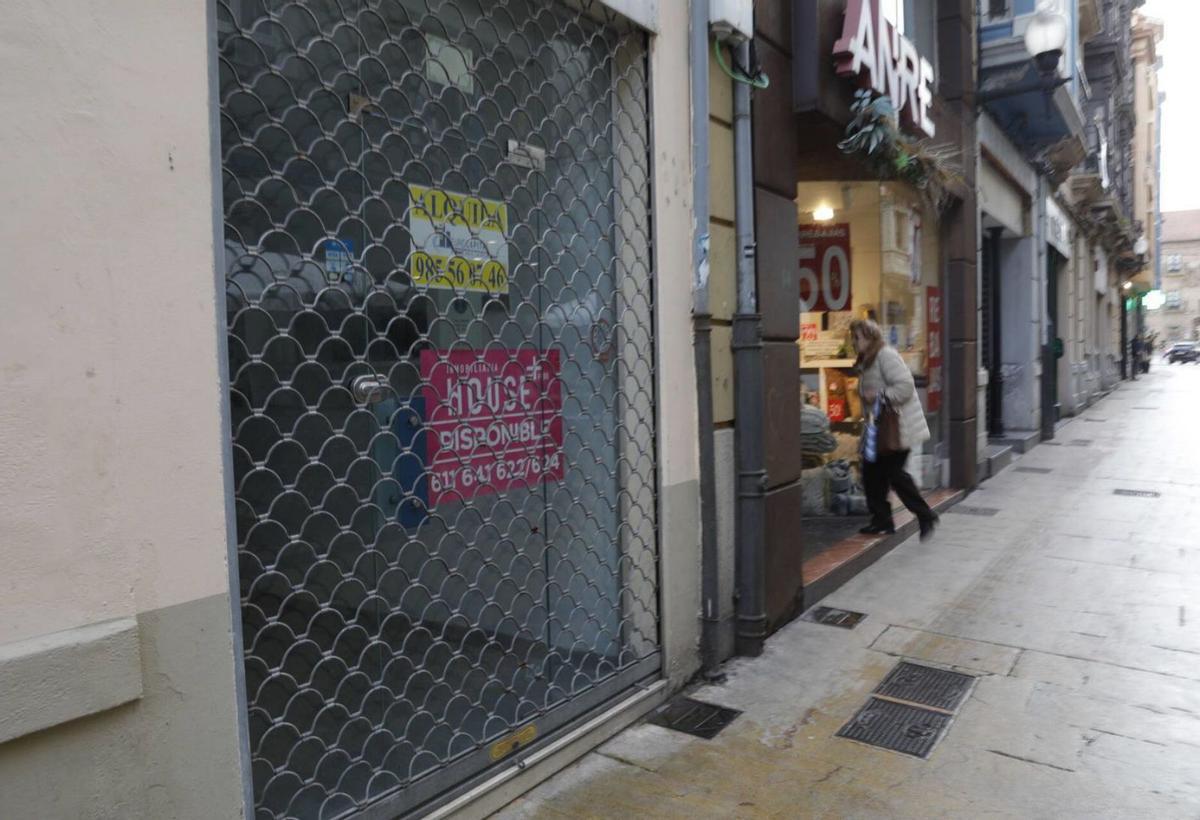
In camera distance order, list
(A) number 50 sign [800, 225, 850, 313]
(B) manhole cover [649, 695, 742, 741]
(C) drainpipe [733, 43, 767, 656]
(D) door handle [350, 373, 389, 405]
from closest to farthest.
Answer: (D) door handle [350, 373, 389, 405] < (B) manhole cover [649, 695, 742, 741] < (C) drainpipe [733, 43, 767, 656] < (A) number 50 sign [800, 225, 850, 313]

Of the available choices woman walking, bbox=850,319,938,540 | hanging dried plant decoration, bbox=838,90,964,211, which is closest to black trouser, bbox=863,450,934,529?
woman walking, bbox=850,319,938,540

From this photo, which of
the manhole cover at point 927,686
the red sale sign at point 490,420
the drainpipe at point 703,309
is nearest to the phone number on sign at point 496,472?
the red sale sign at point 490,420

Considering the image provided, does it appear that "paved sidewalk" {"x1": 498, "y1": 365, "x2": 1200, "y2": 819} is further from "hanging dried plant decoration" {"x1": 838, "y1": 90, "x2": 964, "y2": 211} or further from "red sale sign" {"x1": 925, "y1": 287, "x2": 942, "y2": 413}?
"hanging dried plant decoration" {"x1": 838, "y1": 90, "x2": 964, "y2": 211}

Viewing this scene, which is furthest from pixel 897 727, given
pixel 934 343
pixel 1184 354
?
pixel 1184 354

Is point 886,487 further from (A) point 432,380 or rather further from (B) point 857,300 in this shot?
(A) point 432,380

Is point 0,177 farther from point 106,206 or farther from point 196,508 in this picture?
point 196,508

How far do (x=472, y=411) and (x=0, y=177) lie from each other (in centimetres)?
187

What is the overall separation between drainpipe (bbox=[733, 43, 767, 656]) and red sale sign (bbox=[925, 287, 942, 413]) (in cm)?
522

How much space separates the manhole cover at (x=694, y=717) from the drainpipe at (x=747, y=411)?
2.18 ft

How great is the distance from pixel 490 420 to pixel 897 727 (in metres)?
2.32

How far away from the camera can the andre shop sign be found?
5.56 m

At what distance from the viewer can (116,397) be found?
208 cm

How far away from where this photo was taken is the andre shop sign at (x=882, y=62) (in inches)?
219

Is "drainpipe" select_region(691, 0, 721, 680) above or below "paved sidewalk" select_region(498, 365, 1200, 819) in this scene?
above
